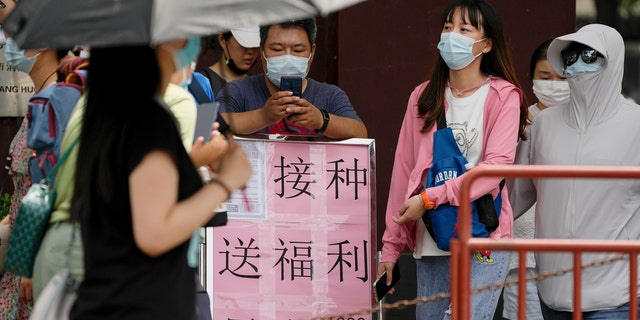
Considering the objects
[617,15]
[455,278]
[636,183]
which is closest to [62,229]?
[455,278]

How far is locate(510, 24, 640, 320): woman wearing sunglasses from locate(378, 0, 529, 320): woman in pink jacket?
22 centimetres

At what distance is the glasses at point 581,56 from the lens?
6.09m

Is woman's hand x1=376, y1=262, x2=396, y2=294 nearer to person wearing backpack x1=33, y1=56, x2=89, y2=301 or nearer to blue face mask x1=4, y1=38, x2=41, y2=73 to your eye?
blue face mask x1=4, y1=38, x2=41, y2=73

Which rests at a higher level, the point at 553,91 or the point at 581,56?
the point at 581,56

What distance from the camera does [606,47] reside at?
19.8 feet

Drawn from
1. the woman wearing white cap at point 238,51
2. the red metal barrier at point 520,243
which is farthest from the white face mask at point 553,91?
the red metal barrier at point 520,243

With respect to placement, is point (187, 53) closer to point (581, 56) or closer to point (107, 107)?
point (107, 107)

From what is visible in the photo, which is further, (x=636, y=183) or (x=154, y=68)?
(x=636, y=183)

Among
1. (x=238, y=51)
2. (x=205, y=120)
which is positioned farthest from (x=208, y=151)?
(x=238, y=51)

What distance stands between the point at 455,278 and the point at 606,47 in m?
1.93

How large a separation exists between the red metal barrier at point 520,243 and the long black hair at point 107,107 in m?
1.46

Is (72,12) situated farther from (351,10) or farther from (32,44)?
(351,10)

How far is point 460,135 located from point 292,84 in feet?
3.36

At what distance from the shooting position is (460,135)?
6.20 meters
